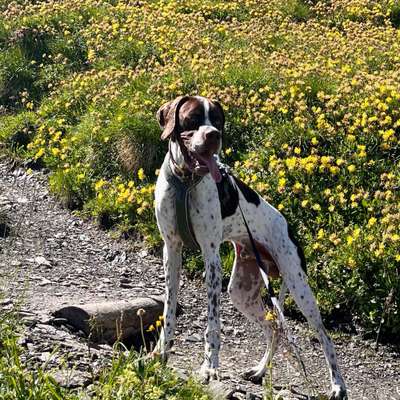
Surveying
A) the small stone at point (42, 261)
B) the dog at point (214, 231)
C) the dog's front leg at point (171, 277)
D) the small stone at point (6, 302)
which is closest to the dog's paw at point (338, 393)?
the dog at point (214, 231)

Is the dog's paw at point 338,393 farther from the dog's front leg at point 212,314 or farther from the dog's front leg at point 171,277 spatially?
the dog's front leg at point 171,277

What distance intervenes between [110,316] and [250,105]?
3954mm

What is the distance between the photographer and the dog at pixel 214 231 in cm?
469

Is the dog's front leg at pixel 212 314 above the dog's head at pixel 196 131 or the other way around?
the other way around

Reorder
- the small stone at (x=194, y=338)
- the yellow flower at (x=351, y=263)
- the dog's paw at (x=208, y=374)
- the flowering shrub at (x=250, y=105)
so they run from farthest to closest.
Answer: the flowering shrub at (x=250, y=105) → the yellow flower at (x=351, y=263) → the small stone at (x=194, y=338) → the dog's paw at (x=208, y=374)

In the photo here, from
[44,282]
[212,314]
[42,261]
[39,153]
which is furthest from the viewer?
[39,153]

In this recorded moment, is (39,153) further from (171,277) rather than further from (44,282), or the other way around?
(171,277)

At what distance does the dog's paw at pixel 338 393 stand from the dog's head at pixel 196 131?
1.68 meters

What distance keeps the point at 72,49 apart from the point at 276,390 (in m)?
8.08

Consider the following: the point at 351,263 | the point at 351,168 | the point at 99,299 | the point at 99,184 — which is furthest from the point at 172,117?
the point at 99,184

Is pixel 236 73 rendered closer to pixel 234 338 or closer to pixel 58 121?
pixel 58 121

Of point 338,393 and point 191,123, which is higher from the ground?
point 191,123

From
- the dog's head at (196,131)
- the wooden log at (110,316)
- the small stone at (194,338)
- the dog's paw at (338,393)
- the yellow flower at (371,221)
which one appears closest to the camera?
the dog's head at (196,131)

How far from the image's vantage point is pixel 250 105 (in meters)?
8.70
